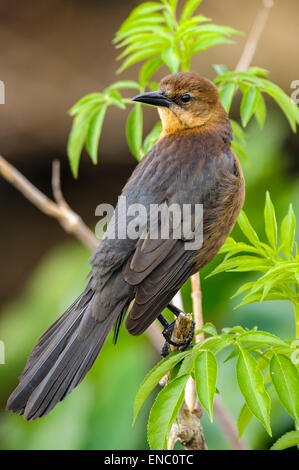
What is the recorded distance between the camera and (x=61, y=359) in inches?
101

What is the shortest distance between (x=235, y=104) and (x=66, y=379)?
5035 mm

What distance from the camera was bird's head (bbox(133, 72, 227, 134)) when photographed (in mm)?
3084

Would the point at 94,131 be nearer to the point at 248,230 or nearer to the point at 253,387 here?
the point at 248,230

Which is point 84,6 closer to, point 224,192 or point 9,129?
point 9,129

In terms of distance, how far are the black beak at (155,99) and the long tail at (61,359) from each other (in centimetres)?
91

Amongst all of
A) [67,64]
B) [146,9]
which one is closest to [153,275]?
[146,9]

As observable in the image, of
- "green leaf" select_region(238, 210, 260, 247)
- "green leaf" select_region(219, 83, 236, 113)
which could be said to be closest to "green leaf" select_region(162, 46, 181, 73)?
"green leaf" select_region(219, 83, 236, 113)

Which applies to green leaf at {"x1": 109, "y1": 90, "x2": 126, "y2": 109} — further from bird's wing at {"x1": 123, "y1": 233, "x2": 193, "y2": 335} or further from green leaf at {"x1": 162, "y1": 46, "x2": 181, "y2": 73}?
bird's wing at {"x1": 123, "y1": 233, "x2": 193, "y2": 335}

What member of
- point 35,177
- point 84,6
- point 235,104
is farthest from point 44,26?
point 235,104

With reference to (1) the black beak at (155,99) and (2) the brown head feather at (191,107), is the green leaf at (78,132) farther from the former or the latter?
(2) the brown head feather at (191,107)

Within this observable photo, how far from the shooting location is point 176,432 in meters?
2.48

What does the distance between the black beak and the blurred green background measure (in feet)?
4.15

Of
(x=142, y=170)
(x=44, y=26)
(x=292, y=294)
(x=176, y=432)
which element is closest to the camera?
(x=292, y=294)

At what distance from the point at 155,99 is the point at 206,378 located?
1540 millimetres
